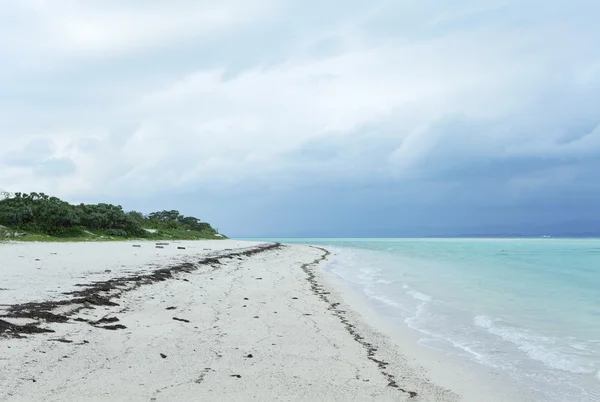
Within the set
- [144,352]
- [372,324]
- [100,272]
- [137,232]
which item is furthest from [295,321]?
[137,232]

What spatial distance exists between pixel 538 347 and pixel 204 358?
20.9 feet

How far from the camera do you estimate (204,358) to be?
232 inches

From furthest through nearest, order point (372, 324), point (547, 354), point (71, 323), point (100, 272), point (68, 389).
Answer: point (100, 272), point (372, 324), point (547, 354), point (71, 323), point (68, 389)

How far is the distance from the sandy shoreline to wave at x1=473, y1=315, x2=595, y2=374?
103 inches

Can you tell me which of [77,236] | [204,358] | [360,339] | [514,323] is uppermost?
[77,236]

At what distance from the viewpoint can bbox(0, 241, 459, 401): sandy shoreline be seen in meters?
4.62

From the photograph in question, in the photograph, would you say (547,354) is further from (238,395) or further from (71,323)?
(71,323)

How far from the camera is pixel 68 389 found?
4383mm

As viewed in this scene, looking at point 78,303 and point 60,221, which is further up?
point 60,221

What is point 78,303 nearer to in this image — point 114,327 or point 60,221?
point 114,327

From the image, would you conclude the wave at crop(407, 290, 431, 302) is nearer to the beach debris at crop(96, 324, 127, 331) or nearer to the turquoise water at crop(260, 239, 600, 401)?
the turquoise water at crop(260, 239, 600, 401)

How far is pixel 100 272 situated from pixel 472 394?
12.5 meters

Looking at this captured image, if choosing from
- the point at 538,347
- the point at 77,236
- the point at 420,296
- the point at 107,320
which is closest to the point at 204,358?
the point at 107,320

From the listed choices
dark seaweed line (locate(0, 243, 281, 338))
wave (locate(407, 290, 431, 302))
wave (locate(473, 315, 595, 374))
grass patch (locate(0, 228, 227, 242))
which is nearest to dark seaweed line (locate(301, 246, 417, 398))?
wave (locate(473, 315, 595, 374))
